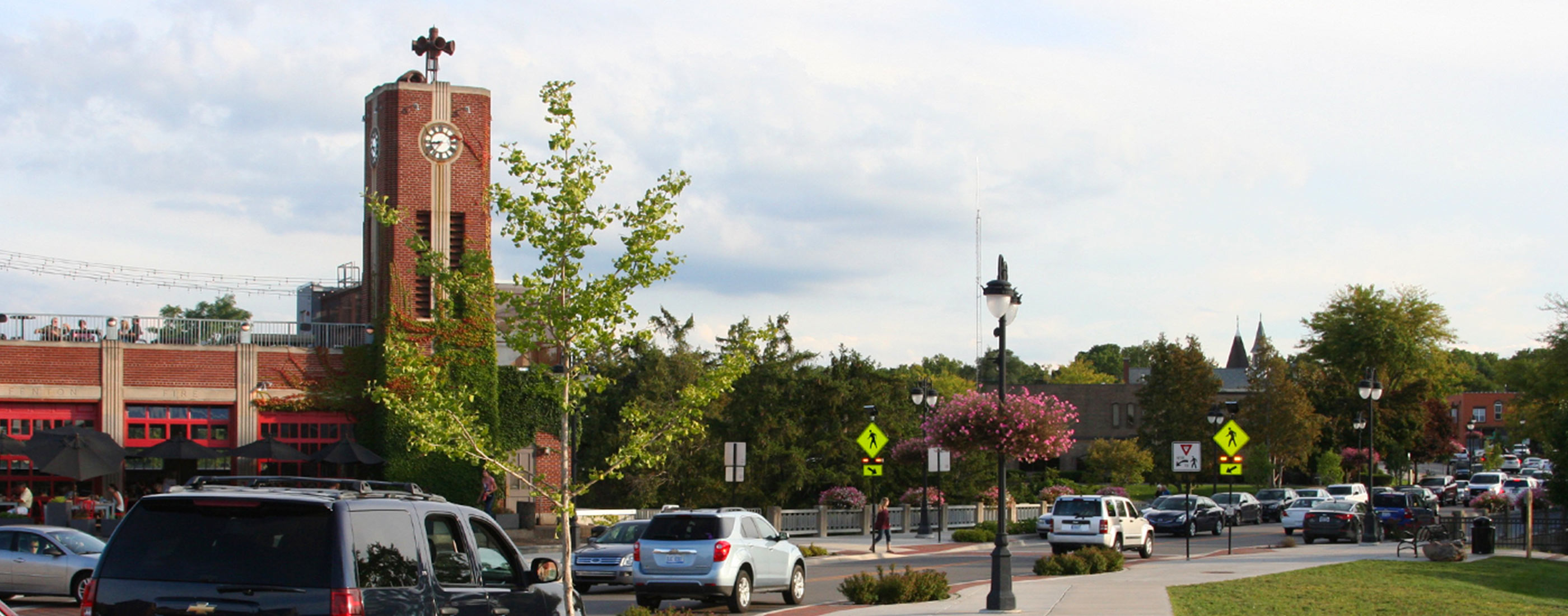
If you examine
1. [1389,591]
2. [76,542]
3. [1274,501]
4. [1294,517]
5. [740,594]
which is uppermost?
[76,542]

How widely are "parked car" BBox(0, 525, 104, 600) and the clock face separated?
68.4 feet

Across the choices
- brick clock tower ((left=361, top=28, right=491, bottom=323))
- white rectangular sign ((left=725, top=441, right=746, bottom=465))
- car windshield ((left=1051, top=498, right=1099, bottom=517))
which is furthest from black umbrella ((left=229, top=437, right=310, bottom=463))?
car windshield ((left=1051, top=498, right=1099, bottom=517))

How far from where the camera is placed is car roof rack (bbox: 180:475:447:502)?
7.69 metres

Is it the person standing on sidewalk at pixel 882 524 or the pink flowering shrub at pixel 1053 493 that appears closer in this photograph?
the person standing on sidewalk at pixel 882 524

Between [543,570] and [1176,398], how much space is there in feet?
238

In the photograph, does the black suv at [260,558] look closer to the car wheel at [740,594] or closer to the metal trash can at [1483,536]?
the car wheel at [740,594]

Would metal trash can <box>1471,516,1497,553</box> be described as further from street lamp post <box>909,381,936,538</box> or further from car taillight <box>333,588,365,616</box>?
car taillight <box>333,588,365,616</box>

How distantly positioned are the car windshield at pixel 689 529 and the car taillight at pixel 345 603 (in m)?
12.1

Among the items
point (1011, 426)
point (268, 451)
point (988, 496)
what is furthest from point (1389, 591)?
point (268, 451)

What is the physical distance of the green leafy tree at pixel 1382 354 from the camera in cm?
8650

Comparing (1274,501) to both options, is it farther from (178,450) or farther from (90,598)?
(90,598)

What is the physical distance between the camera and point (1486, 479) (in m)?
72.2

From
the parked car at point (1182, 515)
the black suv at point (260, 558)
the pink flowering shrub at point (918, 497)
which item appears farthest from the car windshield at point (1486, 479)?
the black suv at point (260, 558)

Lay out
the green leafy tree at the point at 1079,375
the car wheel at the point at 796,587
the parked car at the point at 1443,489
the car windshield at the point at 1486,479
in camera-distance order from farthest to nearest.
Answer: the green leafy tree at the point at 1079,375 < the car windshield at the point at 1486,479 < the parked car at the point at 1443,489 < the car wheel at the point at 796,587
